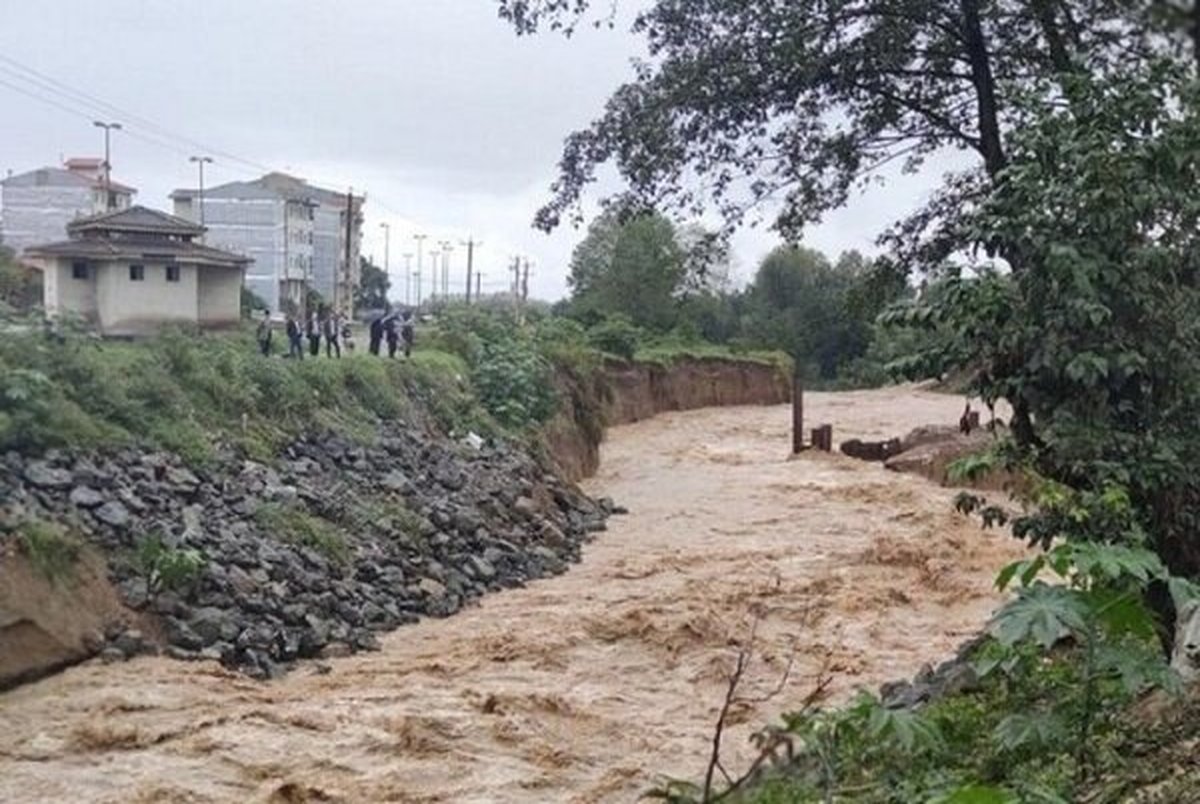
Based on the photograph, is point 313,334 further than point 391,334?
No

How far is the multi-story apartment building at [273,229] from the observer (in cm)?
5150

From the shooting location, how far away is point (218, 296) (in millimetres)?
30109

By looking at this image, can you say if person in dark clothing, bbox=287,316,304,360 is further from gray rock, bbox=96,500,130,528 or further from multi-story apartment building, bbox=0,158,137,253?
multi-story apartment building, bbox=0,158,137,253

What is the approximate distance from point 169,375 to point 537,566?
17.9 feet

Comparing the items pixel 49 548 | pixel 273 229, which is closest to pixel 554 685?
pixel 49 548

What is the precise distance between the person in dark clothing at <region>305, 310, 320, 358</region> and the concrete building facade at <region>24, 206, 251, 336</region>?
281 centimetres

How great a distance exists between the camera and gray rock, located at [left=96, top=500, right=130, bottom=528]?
13141 millimetres

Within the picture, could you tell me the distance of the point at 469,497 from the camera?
1975 cm

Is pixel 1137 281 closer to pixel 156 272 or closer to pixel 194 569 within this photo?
pixel 194 569

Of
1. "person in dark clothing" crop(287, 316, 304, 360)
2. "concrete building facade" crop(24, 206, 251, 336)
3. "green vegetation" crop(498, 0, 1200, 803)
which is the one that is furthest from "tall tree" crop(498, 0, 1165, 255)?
"concrete building facade" crop(24, 206, 251, 336)

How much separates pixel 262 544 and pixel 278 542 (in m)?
0.36

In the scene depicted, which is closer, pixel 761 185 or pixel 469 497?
pixel 761 185

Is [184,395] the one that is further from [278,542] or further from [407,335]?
[407,335]

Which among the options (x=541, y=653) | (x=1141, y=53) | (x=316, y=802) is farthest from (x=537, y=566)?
(x=1141, y=53)
